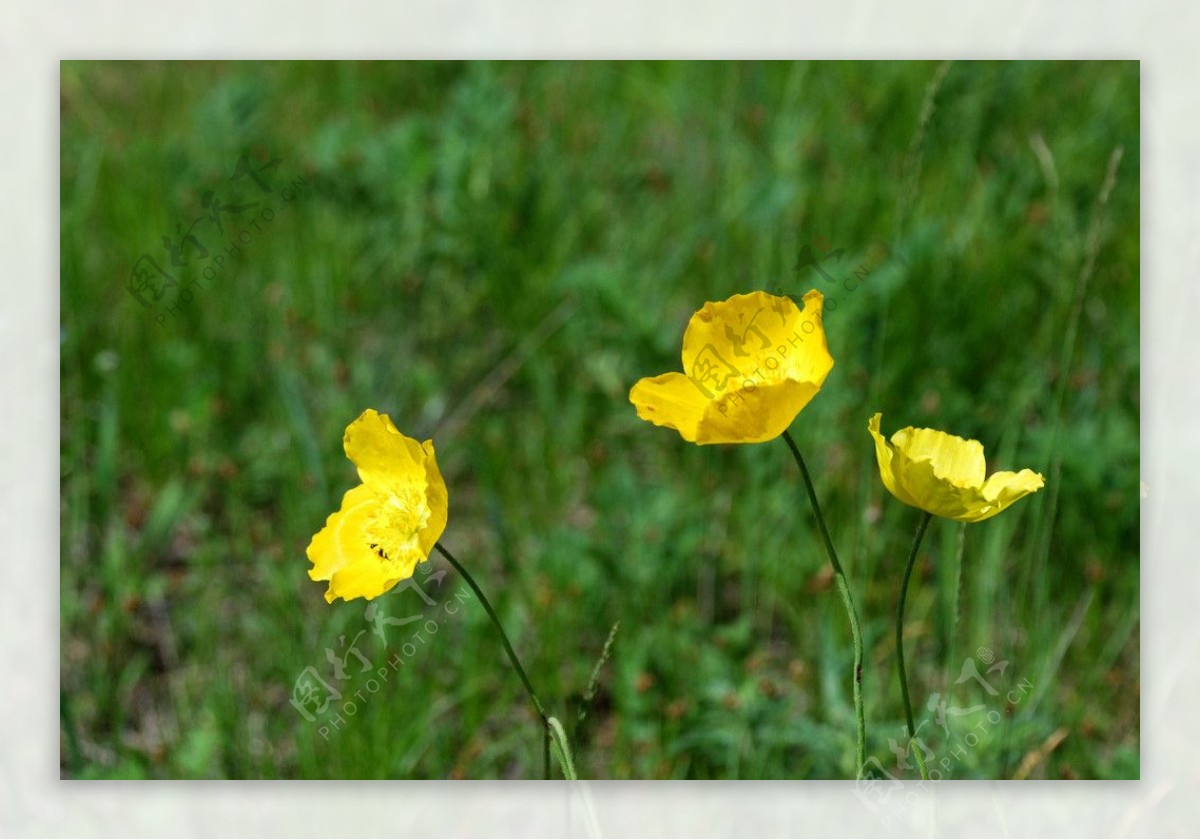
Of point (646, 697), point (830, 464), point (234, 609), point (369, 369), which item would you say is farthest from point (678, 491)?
point (234, 609)

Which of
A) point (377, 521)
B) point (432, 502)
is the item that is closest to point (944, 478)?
point (432, 502)

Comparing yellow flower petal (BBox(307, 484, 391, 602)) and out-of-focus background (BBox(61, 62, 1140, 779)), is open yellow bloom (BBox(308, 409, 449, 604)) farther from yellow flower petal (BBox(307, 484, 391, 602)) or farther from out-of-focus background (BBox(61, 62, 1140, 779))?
out-of-focus background (BBox(61, 62, 1140, 779))

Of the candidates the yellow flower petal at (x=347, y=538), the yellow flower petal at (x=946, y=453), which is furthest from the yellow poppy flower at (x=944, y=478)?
the yellow flower petal at (x=347, y=538)

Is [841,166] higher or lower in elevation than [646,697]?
higher

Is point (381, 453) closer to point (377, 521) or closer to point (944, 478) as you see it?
point (377, 521)

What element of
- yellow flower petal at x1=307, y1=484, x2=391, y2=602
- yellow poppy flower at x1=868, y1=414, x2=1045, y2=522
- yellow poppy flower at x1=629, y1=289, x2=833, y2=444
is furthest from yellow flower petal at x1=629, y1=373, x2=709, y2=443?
yellow flower petal at x1=307, y1=484, x2=391, y2=602

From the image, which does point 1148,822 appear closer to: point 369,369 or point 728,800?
point 728,800
